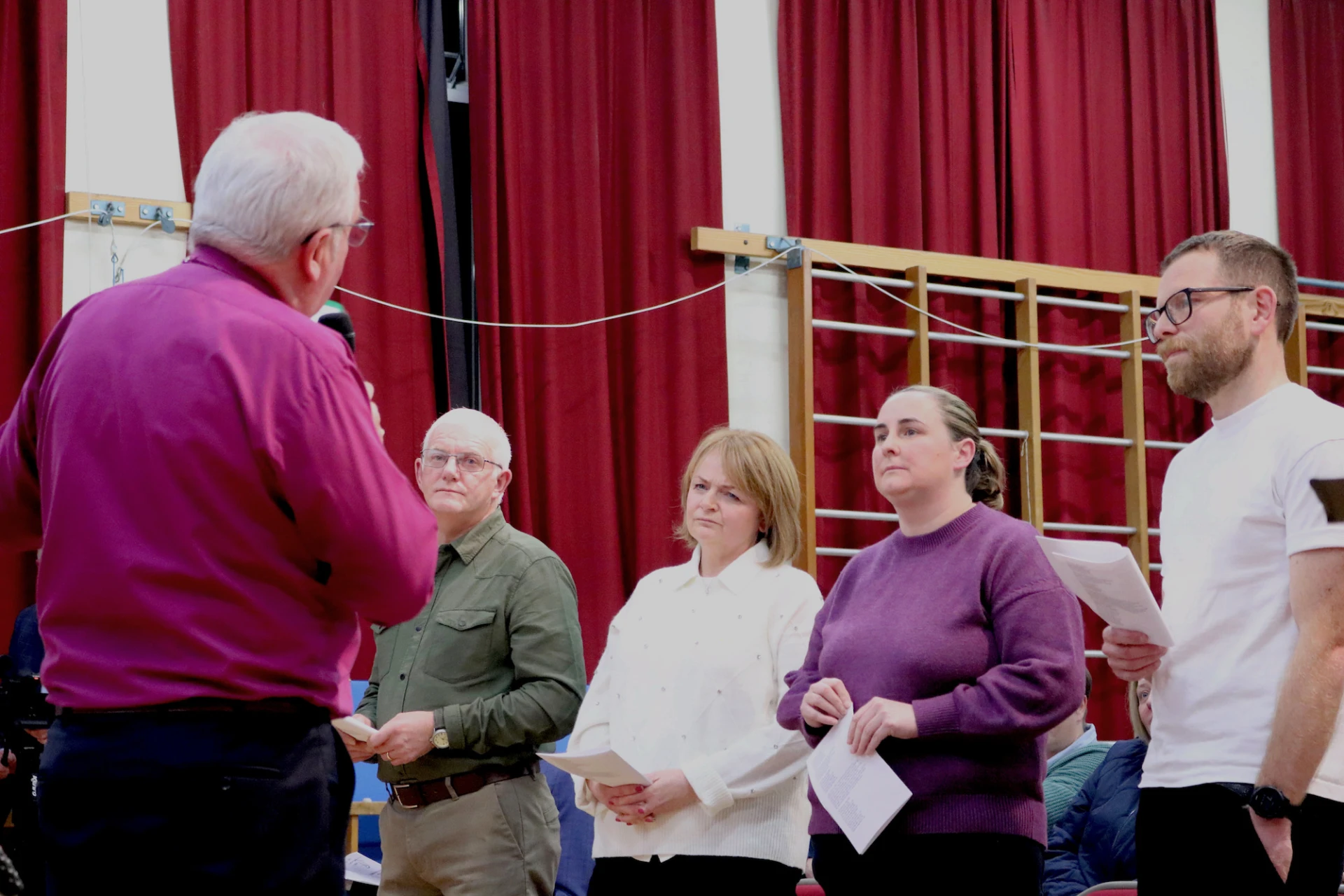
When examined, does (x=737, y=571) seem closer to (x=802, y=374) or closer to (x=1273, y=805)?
(x=1273, y=805)

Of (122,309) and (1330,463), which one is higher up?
(122,309)

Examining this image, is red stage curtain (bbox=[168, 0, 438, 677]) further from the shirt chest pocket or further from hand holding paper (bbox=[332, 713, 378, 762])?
hand holding paper (bbox=[332, 713, 378, 762])

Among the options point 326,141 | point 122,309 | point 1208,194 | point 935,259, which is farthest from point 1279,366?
point 1208,194

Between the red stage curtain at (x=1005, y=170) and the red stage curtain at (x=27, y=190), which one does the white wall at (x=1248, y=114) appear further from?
the red stage curtain at (x=27, y=190)

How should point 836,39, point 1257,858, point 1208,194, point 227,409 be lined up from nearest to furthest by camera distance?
point 227,409, point 1257,858, point 836,39, point 1208,194

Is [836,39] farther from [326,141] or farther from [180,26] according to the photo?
[326,141]

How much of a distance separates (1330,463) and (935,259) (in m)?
3.58

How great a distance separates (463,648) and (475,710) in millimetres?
188

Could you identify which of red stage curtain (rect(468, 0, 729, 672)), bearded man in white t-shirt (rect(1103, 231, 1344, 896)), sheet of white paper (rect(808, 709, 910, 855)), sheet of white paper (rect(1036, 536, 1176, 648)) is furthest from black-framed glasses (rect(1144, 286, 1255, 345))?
red stage curtain (rect(468, 0, 729, 672))

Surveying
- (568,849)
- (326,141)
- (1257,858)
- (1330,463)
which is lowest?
(568,849)

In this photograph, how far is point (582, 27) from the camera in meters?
5.12

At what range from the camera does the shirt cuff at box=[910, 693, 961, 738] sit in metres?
2.33

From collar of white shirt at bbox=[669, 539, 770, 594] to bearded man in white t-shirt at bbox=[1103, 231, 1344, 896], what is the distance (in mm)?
892

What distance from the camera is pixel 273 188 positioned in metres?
1.65
